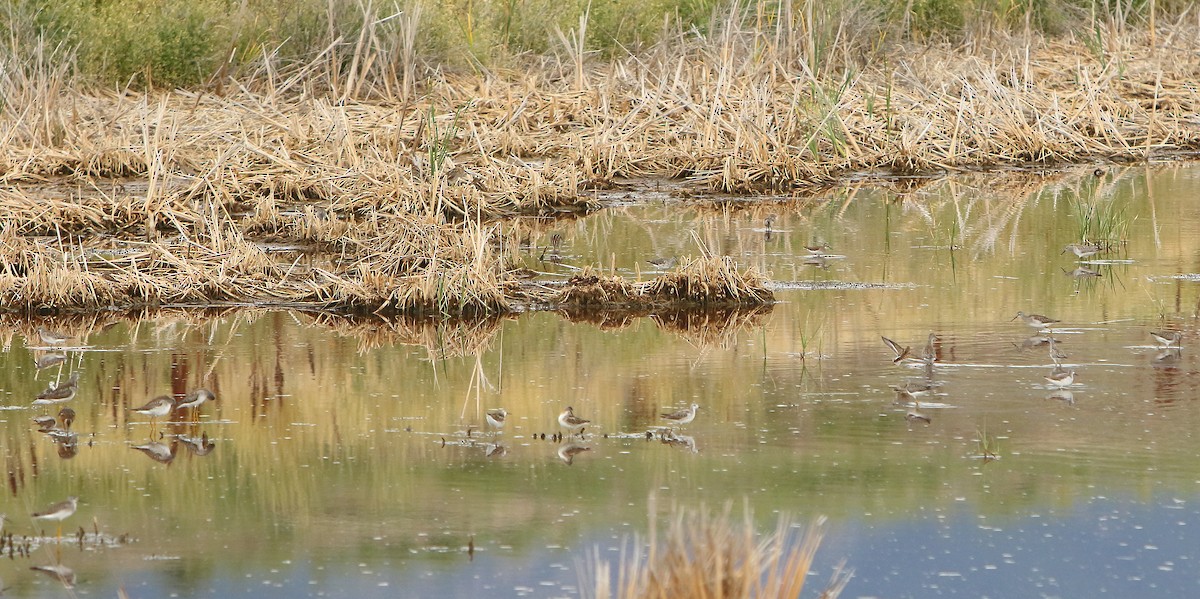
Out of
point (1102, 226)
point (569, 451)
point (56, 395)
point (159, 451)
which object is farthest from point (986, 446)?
point (1102, 226)

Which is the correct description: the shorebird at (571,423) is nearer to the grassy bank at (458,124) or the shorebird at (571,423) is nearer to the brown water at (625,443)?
the brown water at (625,443)

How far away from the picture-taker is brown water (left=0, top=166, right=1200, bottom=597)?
6.10 meters

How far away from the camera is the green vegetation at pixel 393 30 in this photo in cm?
1869

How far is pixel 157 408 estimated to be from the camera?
8195 millimetres

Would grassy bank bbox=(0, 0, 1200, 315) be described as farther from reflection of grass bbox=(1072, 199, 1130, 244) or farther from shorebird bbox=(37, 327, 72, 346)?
reflection of grass bbox=(1072, 199, 1130, 244)

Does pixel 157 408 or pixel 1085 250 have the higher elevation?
pixel 1085 250

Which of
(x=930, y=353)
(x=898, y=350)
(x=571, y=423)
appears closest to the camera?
(x=571, y=423)

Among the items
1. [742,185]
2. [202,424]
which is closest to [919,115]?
[742,185]

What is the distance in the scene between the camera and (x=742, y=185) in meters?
16.7

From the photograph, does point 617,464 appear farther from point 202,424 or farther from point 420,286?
point 420,286

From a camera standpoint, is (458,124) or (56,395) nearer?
(56,395)

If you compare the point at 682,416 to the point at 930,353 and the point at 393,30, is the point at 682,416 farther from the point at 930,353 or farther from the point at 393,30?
the point at 393,30

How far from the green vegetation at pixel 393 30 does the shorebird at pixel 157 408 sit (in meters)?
9.13

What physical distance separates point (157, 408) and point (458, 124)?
972cm
